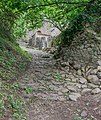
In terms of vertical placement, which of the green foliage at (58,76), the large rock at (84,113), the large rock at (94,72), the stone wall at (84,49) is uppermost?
the stone wall at (84,49)

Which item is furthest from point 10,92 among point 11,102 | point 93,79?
point 93,79

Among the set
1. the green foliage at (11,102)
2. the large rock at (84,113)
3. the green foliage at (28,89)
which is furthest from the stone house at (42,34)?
the large rock at (84,113)

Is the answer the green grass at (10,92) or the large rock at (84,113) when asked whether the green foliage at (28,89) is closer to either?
the green grass at (10,92)

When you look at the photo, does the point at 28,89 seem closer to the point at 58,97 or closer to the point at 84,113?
the point at 58,97

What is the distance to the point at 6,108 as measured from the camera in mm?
3932

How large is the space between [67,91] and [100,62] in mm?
1676

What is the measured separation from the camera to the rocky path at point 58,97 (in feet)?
14.0

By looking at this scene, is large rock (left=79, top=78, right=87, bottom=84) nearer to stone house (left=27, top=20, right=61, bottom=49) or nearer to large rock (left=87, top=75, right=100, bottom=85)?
large rock (left=87, top=75, right=100, bottom=85)

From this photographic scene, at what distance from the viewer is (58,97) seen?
5.03 meters

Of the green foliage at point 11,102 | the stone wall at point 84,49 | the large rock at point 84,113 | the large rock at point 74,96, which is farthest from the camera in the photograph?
the stone wall at point 84,49

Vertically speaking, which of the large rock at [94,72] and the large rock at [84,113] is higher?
the large rock at [94,72]

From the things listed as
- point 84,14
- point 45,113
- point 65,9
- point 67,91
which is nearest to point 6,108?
point 45,113

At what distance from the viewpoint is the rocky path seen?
4.28 m

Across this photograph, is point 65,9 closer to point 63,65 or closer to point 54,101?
point 63,65
